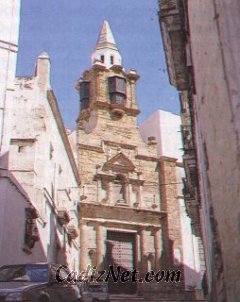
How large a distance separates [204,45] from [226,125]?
120cm

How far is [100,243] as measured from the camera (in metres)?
22.7

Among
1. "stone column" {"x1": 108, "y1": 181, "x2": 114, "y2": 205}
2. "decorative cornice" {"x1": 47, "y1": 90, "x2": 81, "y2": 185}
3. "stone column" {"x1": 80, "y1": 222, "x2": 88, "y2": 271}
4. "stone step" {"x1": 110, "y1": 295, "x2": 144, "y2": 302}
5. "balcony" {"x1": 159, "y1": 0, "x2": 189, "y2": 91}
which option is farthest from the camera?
"stone column" {"x1": 108, "y1": 181, "x2": 114, "y2": 205}

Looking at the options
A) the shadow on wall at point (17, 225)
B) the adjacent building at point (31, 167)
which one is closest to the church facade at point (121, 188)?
the adjacent building at point (31, 167)

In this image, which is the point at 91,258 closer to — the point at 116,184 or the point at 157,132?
the point at 116,184

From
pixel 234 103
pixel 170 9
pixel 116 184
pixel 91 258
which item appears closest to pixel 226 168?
pixel 234 103

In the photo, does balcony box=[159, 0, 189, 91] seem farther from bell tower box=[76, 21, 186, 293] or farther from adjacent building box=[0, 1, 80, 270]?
bell tower box=[76, 21, 186, 293]

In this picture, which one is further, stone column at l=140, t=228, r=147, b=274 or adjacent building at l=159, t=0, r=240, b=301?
stone column at l=140, t=228, r=147, b=274

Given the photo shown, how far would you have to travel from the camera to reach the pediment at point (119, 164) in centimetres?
2481

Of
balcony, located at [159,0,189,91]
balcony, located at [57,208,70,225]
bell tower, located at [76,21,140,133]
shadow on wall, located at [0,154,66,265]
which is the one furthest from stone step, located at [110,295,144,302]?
balcony, located at [159,0,189,91]

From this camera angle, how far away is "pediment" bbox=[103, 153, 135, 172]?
81.4ft

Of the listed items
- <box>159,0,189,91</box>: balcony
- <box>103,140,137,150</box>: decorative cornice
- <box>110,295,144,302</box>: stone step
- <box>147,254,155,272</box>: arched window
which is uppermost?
<box>103,140,137,150</box>: decorative cornice

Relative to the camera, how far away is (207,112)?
160 inches

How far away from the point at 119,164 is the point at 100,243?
494 centimetres

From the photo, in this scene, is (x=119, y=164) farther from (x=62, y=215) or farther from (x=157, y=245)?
(x=62, y=215)
